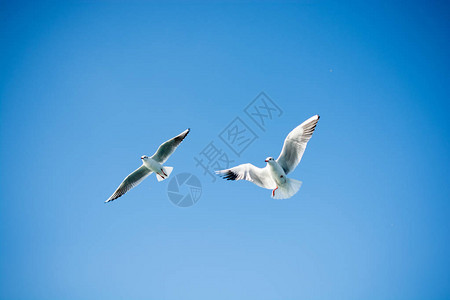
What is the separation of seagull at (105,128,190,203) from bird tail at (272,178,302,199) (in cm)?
331

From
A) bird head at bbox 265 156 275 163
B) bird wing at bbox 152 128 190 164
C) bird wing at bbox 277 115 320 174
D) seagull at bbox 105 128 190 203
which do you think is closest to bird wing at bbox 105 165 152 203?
seagull at bbox 105 128 190 203

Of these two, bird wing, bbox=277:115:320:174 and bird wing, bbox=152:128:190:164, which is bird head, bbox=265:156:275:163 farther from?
bird wing, bbox=152:128:190:164

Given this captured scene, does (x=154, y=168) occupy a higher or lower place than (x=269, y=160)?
higher

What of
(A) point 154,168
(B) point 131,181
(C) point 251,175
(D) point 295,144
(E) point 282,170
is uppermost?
(B) point 131,181

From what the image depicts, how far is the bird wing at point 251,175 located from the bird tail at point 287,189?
17 centimetres

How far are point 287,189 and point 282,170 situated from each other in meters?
0.64

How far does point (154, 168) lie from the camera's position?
10.7 m

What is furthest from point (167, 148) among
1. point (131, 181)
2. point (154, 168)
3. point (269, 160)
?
point (269, 160)

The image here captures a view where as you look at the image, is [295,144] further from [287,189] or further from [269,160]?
[287,189]

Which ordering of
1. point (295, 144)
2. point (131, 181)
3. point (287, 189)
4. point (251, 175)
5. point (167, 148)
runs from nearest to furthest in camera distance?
point (295, 144)
point (287, 189)
point (251, 175)
point (167, 148)
point (131, 181)

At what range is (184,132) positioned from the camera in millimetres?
10219

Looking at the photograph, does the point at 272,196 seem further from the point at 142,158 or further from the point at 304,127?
the point at 142,158

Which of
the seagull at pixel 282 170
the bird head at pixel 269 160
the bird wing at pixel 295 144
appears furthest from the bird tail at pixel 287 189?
the bird head at pixel 269 160

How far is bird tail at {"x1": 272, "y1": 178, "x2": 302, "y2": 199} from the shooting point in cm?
879
